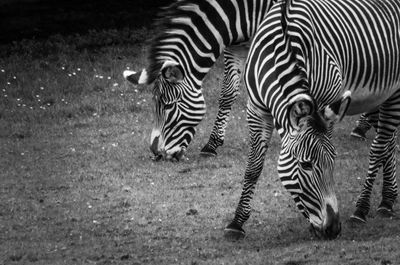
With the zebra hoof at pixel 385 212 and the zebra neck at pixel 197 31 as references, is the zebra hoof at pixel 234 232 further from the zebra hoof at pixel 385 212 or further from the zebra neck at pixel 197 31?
the zebra neck at pixel 197 31

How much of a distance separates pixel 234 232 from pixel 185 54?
11.1ft

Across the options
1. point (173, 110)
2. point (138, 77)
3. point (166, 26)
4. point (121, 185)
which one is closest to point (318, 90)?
point (173, 110)

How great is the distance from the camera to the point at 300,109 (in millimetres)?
9766

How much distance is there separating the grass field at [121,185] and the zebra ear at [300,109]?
1.26m

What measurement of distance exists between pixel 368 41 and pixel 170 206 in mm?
3070

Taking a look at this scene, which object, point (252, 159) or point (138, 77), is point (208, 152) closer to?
point (138, 77)

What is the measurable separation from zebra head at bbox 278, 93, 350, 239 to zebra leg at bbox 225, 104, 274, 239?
871mm

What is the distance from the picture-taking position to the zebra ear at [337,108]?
9.76 metres

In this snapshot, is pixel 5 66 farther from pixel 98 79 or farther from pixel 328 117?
pixel 328 117

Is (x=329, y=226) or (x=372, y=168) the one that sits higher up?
(x=329, y=226)

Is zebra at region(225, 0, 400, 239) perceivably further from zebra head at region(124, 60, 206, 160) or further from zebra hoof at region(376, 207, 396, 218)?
zebra head at region(124, 60, 206, 160)

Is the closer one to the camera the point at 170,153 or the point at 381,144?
the point at 381,144

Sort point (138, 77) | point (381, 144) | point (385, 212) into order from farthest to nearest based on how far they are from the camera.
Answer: point (138, 77) < point (385, 212) < point (381, 144)

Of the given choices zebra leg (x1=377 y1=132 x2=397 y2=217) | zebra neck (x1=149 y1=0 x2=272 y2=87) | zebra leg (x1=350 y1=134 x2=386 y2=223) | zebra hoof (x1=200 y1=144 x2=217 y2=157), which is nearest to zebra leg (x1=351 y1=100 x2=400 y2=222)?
zebra leg (x1=350 y1=134 x2=386 y2=223)
